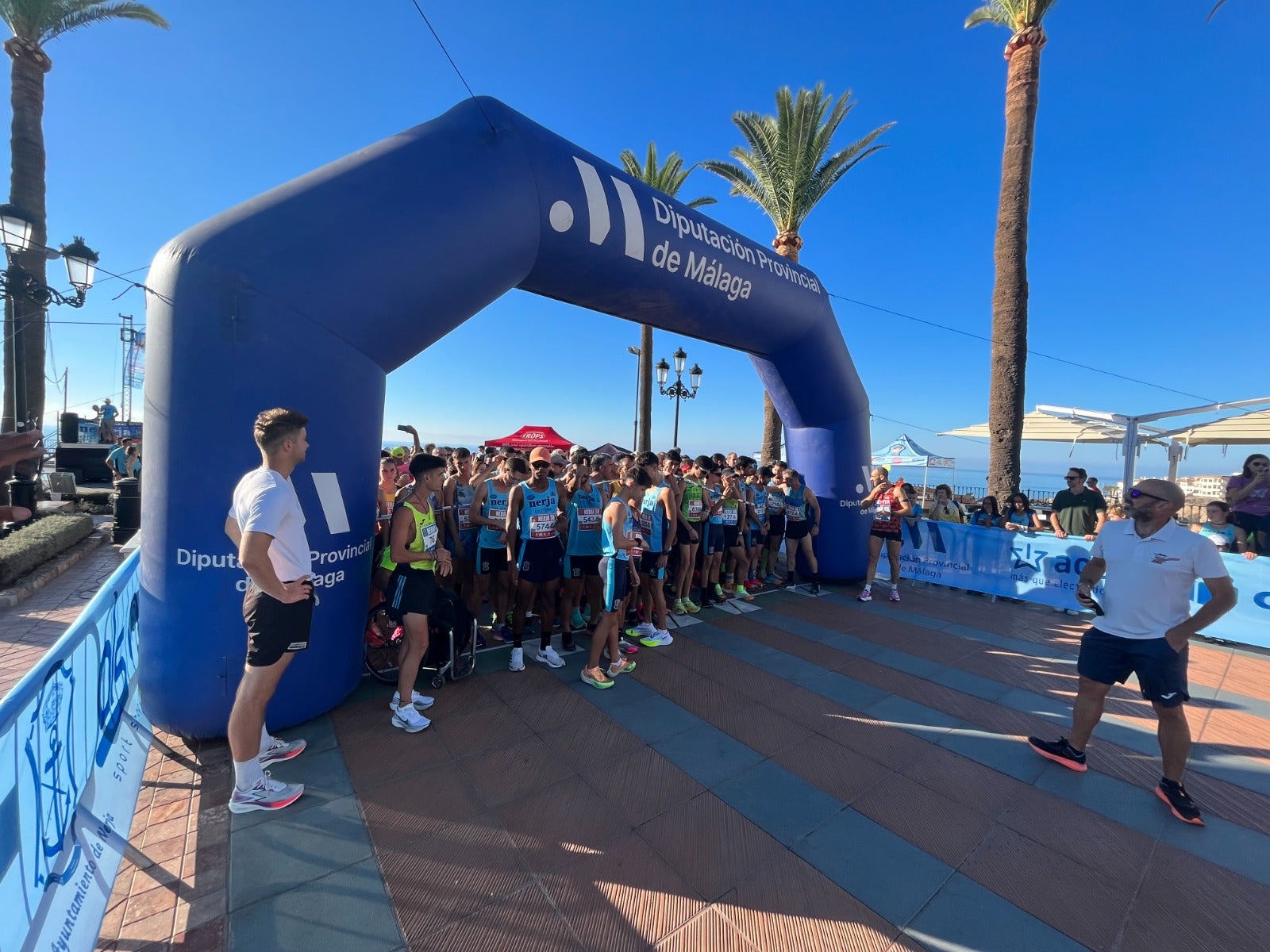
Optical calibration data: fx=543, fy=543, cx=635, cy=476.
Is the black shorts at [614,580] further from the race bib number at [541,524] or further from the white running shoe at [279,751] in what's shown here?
the white running shoe at [279,751]

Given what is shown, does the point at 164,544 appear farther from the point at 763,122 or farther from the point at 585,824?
the point at 763,122

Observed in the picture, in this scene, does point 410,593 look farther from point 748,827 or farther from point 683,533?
point 683,533

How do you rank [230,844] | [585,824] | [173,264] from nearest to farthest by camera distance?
1. [230,844]
2. [585,824]
3. [173,264]

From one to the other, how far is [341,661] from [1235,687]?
25.9ft

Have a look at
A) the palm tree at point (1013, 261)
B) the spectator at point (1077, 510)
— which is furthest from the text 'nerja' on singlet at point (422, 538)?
the palm tree at point (1013, 261)

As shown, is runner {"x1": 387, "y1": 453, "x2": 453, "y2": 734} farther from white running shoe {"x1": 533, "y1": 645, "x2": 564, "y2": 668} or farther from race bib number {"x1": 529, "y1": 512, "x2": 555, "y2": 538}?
white running shoe {"x1": 533, "y1": 645, "x2": 564, "y2": 668}

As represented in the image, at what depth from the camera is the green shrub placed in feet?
20.8

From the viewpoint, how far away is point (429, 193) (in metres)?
3.88

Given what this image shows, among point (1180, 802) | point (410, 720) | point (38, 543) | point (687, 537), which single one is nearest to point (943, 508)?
point (687, 537)

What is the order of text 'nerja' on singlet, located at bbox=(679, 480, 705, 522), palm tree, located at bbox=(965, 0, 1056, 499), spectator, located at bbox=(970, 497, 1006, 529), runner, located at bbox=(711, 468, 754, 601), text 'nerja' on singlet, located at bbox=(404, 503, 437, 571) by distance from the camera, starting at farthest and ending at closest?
palm tree, located at bbox=(965, 0, 1056, 499)
spectator, located at bbox=(970, 497, 1006, 529)
runner, located at bbox=(711, 468, 754, 601)
text 'nerja' on singlet, located at bbox=(679, 480, 705, 522)
text 'nerja' on singlet, located at bbox=(404, 503, 437, 571)

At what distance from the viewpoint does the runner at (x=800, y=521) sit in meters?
7.82

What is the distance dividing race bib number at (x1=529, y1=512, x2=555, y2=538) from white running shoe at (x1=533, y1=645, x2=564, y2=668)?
1041 millimetres

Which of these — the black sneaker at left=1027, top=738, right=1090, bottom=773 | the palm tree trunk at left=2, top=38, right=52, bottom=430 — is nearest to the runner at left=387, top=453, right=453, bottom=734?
the black sneaker at left=1027, top=738, right=1090, bottom=773

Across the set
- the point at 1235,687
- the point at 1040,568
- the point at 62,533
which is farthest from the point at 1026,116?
the point at 62,533
